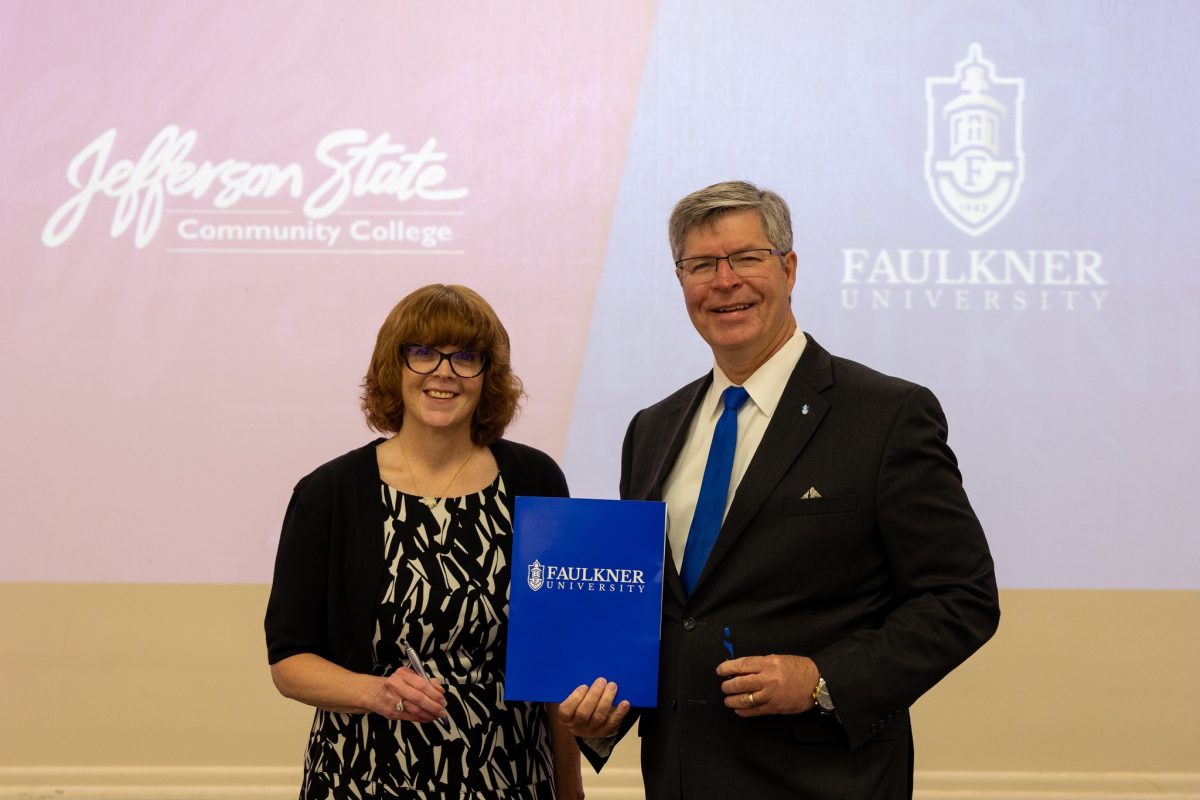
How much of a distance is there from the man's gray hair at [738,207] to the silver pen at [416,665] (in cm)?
86

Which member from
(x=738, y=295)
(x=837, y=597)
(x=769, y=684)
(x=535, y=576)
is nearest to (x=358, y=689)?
(x=535, y=576)

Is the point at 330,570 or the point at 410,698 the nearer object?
the point at 410,698

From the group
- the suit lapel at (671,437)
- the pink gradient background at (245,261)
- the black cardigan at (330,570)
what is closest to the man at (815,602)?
the suit lapel at (671,437)

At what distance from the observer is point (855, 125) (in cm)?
365

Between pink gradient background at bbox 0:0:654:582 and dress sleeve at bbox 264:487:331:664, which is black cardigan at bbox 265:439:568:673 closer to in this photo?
dress sleeve at bbox 264:487:331:664

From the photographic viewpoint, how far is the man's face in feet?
6.08

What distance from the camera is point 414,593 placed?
1.89m

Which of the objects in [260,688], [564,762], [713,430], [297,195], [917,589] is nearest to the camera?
[917,589]

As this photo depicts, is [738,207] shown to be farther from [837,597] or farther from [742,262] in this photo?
[837,597]

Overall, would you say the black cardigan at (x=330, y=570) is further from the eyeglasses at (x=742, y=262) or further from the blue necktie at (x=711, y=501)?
the eyeglasses at (x=742, y=262)

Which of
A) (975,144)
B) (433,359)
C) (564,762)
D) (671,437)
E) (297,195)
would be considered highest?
(975,144)

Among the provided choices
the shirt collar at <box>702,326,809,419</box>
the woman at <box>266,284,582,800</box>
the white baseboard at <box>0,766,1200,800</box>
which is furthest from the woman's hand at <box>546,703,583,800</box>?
the white baseboard at <box>0,766,1200,800</box>

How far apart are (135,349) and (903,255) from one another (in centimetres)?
263

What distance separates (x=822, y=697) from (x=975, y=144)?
2.51m
